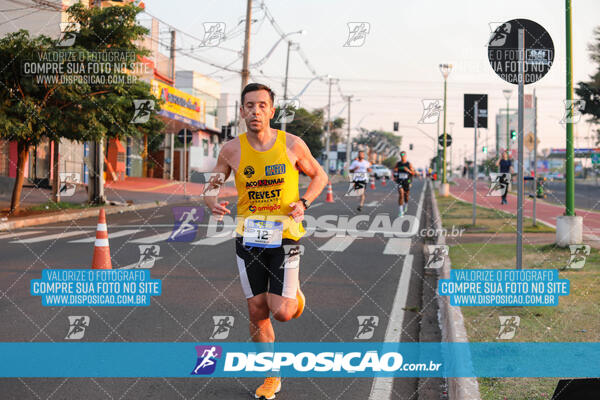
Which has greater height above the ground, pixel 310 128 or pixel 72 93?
pixel 310 128

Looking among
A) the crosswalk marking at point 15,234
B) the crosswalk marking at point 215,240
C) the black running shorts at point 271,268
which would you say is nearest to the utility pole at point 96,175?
the crosswalk marking at point 15,234

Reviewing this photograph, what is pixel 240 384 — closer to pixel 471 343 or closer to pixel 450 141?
pixel 471 343

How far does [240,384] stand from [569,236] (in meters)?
8.32

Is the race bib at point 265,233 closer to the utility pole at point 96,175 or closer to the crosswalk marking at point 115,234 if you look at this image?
the crosswalk marking at point 115,234

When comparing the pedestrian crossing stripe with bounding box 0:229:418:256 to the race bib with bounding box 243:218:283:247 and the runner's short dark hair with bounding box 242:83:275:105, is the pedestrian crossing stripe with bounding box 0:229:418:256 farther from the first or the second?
the runner's short dark hair with bounding box 242:83:275:105

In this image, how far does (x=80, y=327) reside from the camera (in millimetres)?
6188

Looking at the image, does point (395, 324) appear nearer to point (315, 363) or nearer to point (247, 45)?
point (315, 363)

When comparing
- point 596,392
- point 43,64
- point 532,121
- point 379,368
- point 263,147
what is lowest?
point 379,368

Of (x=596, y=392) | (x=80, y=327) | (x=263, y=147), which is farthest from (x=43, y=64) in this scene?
(x=596, y=392)

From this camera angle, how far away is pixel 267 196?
401cm

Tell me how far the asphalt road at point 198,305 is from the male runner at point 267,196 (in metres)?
0.87

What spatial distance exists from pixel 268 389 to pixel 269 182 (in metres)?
1.41

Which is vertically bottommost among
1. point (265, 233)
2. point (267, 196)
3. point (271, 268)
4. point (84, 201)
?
point (271, 268)

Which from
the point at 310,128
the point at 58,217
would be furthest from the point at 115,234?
the point at 310,128
